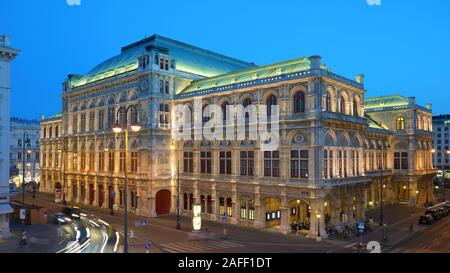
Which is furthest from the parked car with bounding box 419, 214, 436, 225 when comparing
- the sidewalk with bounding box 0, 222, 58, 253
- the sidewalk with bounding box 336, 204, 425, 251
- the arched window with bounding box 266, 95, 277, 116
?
the sidewalk with bounding box 0, 222, 58, 253

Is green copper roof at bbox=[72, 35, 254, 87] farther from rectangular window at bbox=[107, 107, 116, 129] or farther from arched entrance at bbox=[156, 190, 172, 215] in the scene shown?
arched entrance at bbox=[156, 190, 172, 215]

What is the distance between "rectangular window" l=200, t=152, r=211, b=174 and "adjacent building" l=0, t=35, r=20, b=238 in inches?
981

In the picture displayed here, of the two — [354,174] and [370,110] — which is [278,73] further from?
[370,110]

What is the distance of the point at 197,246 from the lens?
35344 millimetres

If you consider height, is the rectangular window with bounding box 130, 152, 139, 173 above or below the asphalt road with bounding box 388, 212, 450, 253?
above

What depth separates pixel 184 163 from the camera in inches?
2196

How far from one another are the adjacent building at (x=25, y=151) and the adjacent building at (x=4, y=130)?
6929 cm

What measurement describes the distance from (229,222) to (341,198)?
1507cm

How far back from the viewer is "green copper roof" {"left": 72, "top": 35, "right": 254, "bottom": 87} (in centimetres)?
6208

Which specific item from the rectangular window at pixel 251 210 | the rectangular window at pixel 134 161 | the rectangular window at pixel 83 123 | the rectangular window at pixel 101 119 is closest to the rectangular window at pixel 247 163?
the rectangular window at pixel 251 210

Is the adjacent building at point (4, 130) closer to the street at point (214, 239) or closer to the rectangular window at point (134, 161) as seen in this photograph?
the street at point (214, 239)

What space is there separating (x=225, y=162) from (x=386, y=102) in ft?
131

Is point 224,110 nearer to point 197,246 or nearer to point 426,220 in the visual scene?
point 197,246

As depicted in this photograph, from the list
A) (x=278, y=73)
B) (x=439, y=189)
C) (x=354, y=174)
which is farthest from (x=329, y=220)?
(x=439, y=189)
